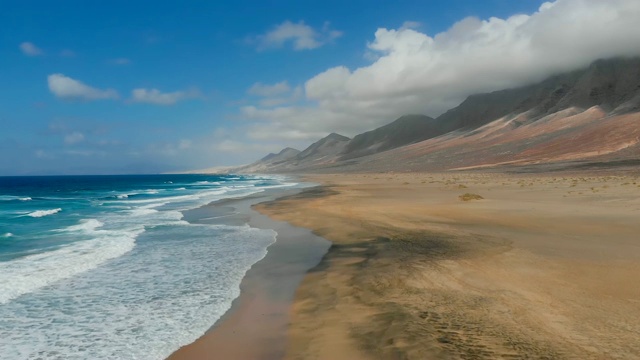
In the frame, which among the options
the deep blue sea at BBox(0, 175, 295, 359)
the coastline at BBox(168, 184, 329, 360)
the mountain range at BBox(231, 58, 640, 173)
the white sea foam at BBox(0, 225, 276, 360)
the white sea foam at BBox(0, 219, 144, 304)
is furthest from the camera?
the mountain range at BBox(231, 58, 640, 173)

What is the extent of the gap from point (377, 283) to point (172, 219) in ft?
75.2

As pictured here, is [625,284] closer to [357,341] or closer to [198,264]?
[357,341]

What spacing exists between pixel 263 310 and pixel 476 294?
17.5 feet

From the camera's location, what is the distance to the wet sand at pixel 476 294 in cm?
758

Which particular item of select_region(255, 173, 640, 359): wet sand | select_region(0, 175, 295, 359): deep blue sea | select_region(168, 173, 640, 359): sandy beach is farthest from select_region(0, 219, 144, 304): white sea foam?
select_region(255, 173, 640, 359): wet sand

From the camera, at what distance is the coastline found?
26.8 ft

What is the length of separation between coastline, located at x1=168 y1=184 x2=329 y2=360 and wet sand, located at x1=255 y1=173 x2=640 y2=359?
0.31 m

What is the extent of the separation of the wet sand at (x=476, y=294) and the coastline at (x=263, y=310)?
12.3 inches

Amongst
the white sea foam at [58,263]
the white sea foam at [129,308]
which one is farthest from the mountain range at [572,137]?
the white sea foam at [58,263]

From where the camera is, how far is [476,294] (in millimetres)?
10398

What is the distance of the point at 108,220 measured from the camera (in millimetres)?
31750

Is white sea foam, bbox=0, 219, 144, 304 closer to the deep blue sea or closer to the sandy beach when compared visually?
the deep blue sea

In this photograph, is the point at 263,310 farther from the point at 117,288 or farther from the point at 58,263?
the point at 58,263

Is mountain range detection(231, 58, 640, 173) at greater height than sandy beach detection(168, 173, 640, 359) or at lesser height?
greater
